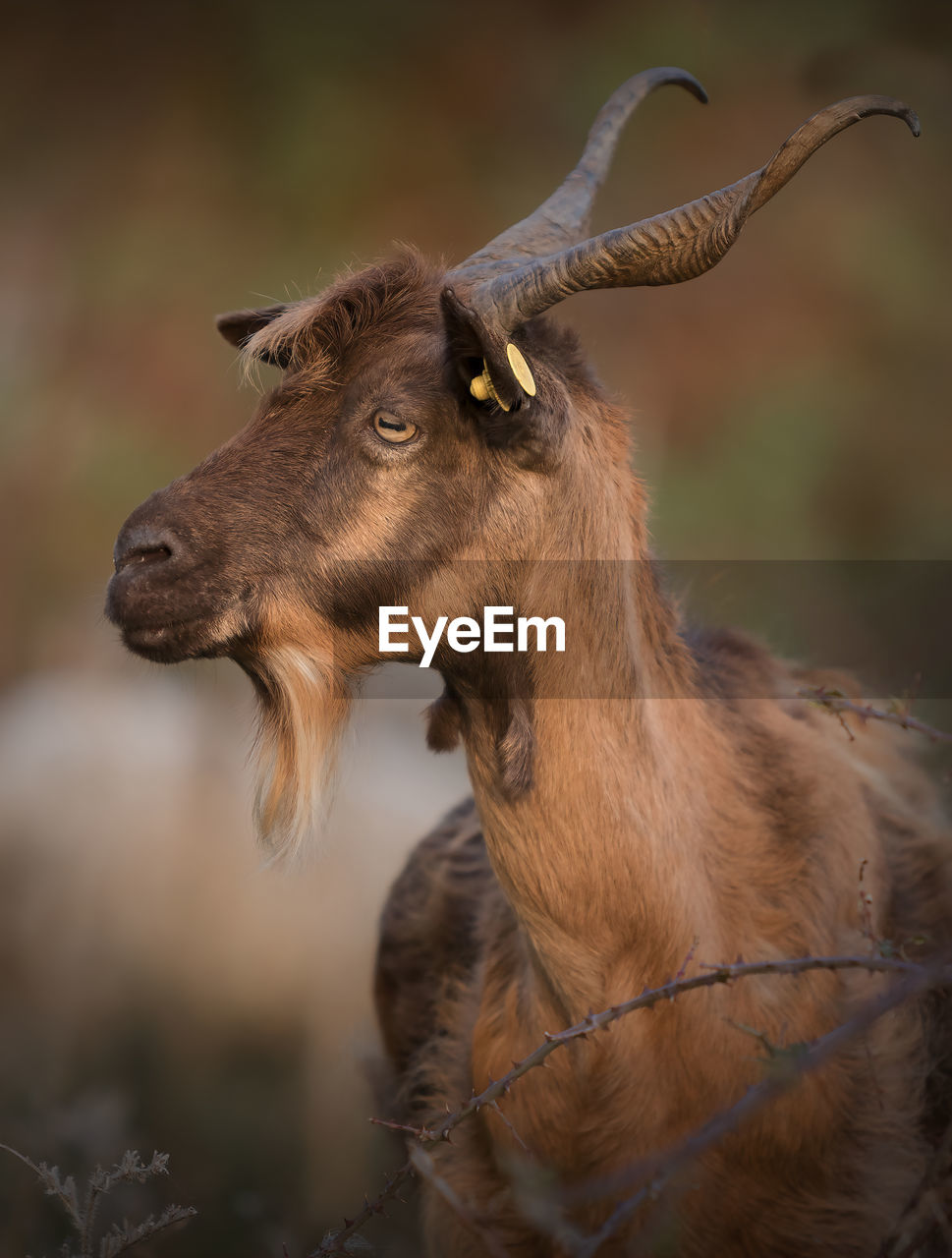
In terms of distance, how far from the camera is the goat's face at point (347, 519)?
8.64ft

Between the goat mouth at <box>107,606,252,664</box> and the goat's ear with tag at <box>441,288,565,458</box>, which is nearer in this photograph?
the goat's ear with tag at <box>441,288,565,458</box>

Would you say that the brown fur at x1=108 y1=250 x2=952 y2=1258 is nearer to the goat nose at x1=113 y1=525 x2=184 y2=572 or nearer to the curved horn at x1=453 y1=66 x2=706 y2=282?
the goat nose at x1=113 y1=525 x2=184 y2=572

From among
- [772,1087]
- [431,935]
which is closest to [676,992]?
[772,1087]

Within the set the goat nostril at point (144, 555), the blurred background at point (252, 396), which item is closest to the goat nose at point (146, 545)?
the goat nostril at point (144, 555)

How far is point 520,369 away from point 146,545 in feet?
3.07

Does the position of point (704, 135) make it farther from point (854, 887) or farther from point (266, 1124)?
point (266, 1124)

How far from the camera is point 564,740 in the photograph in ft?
9.03

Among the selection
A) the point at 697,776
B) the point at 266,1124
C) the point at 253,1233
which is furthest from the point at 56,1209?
the point at 697,776

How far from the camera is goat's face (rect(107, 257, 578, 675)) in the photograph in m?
2.63

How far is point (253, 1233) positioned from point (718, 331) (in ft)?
19.3

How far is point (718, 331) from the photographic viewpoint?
7621mm

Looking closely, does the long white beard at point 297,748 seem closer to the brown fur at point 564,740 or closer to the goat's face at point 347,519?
the brown fur at point 564,740

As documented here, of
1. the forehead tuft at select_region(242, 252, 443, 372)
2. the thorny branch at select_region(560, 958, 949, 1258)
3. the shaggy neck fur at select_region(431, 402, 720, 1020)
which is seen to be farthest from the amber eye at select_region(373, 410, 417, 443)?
the thorny branch at select_region(560, 958, 949, 1258)

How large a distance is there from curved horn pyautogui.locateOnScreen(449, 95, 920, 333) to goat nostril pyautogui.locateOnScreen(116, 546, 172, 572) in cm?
89
